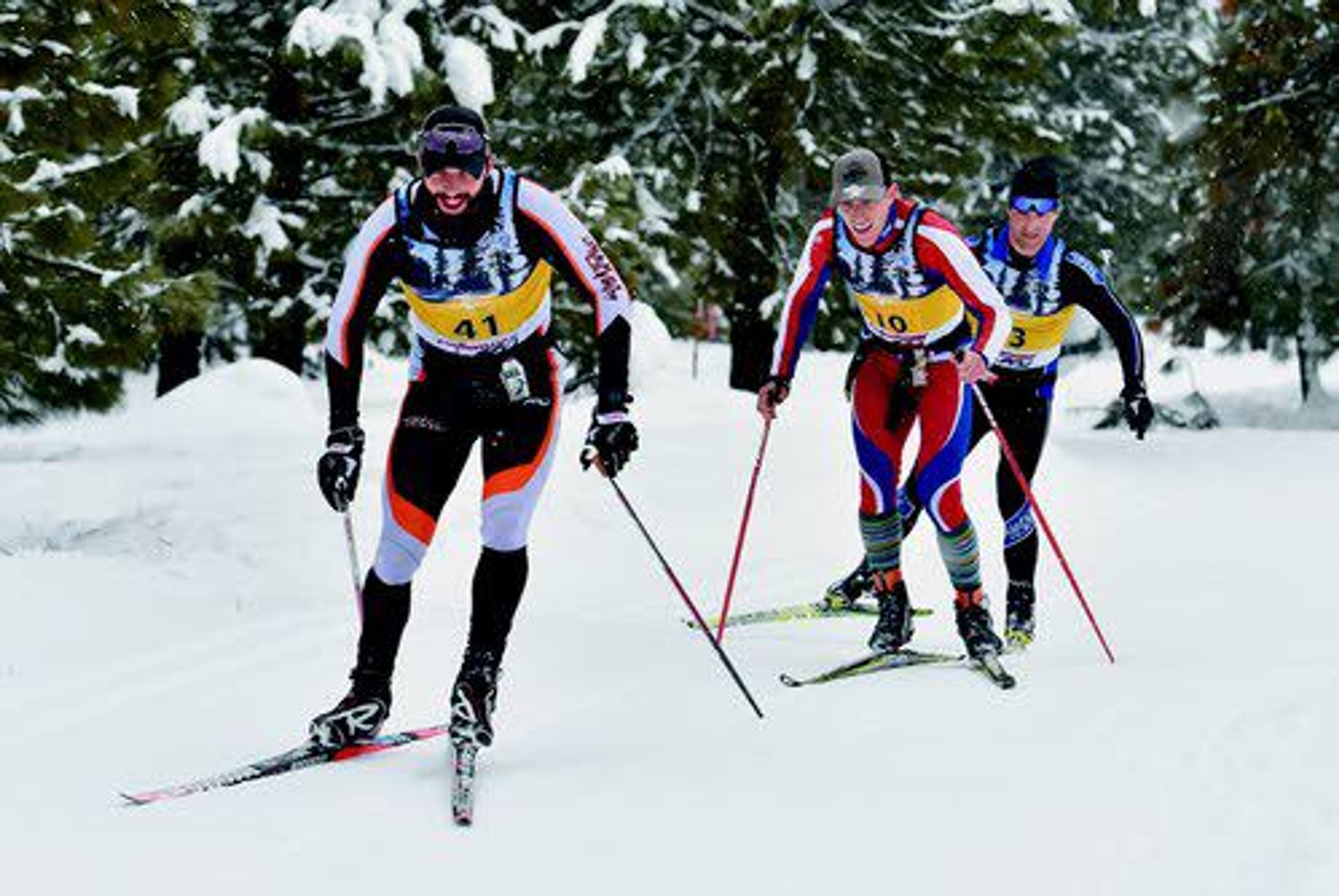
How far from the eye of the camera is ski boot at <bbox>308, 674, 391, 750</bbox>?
478 cm

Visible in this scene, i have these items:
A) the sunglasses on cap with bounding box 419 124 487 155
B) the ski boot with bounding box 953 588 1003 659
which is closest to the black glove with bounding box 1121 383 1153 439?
the ski boot with bounding box 953 588 1003 659

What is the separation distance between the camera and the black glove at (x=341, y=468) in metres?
4.90

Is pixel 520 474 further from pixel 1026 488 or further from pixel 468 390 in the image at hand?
pixel 1026 488

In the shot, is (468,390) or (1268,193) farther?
(1268,193)

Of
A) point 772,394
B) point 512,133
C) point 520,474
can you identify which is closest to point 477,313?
point 520,474

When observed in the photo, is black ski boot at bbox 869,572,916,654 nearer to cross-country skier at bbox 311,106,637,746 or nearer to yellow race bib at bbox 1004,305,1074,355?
yellow race bib at bbox 1004,305,1074,355

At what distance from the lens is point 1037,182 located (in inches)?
271

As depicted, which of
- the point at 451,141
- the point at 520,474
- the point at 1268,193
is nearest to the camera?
the point at 451,141

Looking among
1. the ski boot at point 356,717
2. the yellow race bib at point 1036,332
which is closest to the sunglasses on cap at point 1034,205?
the yellow race bib at point 1036,332

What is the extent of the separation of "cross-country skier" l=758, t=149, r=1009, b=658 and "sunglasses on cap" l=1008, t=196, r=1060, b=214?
0.66 m

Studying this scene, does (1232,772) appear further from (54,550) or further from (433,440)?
(54,550)

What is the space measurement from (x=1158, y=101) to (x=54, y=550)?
24680mm

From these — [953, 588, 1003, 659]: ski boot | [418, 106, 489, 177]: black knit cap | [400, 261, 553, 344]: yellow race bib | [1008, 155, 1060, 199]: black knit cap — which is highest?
[418, 106, 489, 177]: black knit cap

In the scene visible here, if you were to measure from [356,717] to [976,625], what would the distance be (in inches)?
117
